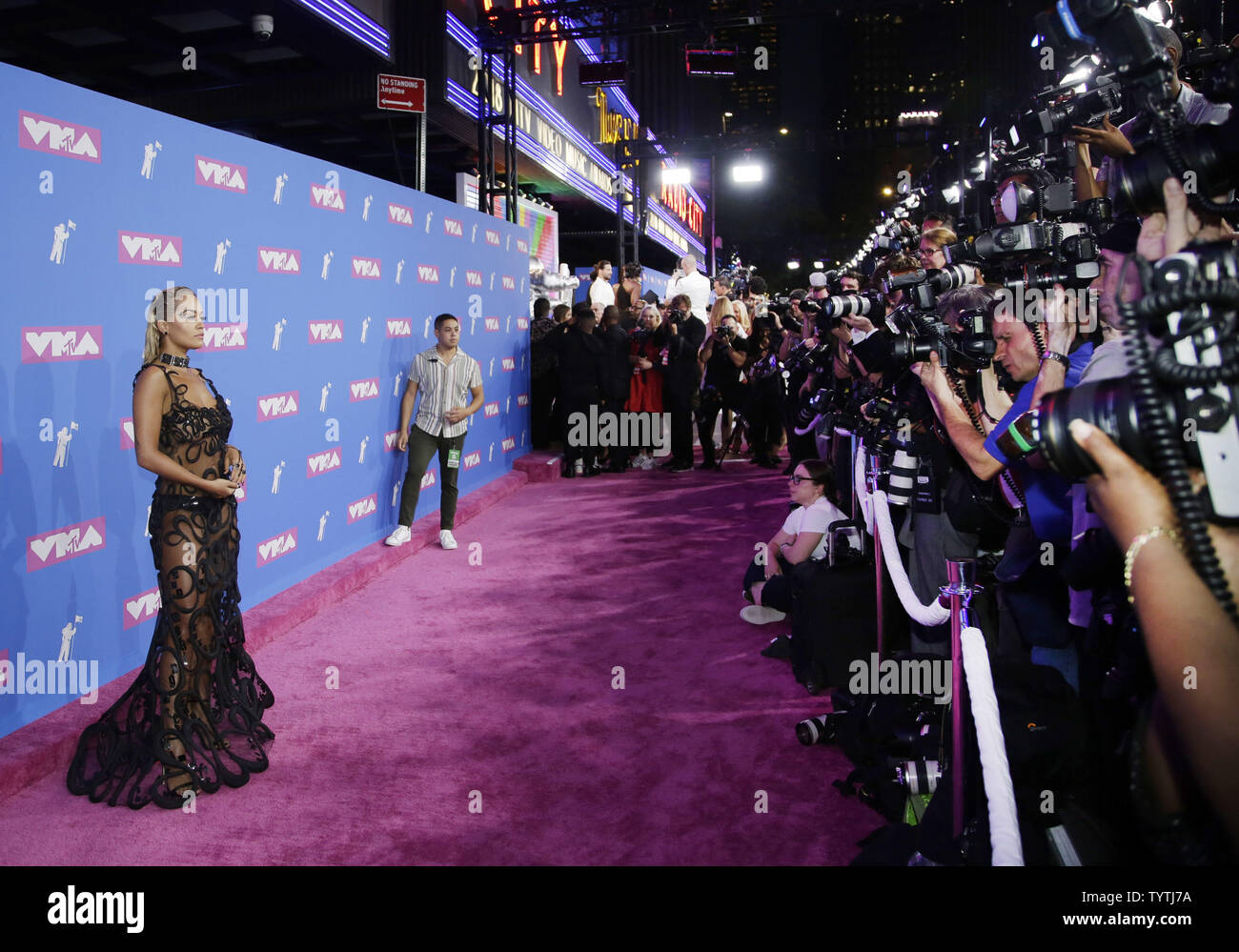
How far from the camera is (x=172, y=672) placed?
10.9 ft

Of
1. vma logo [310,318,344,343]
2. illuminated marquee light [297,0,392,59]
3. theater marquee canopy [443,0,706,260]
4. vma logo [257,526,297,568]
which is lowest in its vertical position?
vma logo [257,526,297,568]

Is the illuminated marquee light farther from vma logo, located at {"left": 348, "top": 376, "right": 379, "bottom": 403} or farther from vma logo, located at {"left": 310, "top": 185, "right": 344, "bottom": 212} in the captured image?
vma logo, located at {"left": 348, "top": 376, "right": 379, "bottom": 403}

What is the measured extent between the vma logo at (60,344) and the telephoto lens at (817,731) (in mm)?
3125

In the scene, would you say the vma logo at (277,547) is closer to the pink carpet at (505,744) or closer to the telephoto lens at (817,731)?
the pink carpet at (505,744)

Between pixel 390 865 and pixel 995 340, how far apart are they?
2.44m

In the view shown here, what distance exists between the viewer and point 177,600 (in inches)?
130

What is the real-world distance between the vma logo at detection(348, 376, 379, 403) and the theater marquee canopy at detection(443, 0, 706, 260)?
236 inches

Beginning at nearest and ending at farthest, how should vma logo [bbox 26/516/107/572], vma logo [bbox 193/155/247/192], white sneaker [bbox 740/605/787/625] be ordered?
vma logo [bbox 26/516/107/572]
vma logo [bbox 193/155/247/192]
white sneaker [bbox 740/605/787/625]

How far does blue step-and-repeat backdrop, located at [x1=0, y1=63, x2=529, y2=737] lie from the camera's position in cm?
346

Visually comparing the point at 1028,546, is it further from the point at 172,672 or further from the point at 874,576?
the point at 172,672

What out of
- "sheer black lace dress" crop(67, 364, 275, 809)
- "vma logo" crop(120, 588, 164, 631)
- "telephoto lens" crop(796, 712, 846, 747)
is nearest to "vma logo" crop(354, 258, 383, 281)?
"vma logo" crop(120, 588, 164, 631)

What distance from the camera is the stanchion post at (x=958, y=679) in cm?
216
